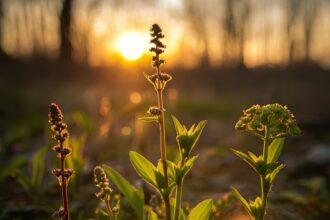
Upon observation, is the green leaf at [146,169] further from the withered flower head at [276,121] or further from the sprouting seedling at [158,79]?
the withered flower head at [276,121]

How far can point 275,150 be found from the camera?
2570 mm

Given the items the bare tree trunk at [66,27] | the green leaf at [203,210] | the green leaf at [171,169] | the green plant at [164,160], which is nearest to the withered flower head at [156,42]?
the green plant at [164,160]

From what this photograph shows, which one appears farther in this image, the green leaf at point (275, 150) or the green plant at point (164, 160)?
the green leaf at point (275, 150)

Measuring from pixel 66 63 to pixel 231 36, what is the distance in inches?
861

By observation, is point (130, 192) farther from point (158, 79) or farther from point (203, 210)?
point (158, 79)

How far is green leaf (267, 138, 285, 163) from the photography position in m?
2.52

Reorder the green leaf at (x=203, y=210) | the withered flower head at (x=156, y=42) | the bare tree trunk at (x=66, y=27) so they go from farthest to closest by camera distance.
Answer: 1. the bare tree trunk at (x=66, y=27)
2. the green leaf at (x=203, y=210)
3. the withered flower head at (x=156, y=42)

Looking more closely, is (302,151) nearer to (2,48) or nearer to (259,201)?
(259,201)

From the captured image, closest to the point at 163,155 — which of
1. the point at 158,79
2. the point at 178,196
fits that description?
the point at 178,196

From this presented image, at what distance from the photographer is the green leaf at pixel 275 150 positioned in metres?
2.52

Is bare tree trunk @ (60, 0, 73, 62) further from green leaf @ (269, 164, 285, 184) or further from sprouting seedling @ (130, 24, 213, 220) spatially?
green leaf @ (269, 164, 285, 184)

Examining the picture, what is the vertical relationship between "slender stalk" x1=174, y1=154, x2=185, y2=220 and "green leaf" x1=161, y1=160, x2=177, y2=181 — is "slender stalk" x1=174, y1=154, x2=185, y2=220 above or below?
below

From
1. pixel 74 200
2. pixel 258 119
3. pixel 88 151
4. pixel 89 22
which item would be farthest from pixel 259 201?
pixel 89 22

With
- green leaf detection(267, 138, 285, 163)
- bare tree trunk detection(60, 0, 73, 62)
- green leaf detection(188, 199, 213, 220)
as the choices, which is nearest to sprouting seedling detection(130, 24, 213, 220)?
green leaf detection(188, 199, 213, 220)
